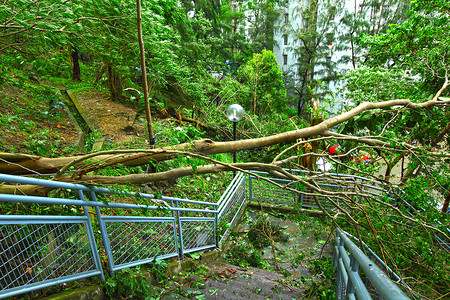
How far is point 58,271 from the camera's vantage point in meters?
2.34

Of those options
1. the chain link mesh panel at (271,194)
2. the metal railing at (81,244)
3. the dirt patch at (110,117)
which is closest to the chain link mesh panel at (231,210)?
the chain link mesh panel at (271,194)

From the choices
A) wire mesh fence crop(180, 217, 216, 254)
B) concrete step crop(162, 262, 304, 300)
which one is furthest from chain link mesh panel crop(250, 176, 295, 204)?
concrete step crop(162, 262, 304, 300)

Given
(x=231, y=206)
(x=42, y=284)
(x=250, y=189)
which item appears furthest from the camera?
(x=250, y=189)

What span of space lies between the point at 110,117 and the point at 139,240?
23.7ft

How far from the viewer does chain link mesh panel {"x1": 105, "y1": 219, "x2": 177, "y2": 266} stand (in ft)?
10.1

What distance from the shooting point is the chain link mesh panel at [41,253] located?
1.97 metres

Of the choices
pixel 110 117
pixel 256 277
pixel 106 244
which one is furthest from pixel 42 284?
pixel 110 117

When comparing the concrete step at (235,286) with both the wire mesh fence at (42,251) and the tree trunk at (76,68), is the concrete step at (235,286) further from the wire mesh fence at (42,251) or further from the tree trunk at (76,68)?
the tree trunk at (76,68)

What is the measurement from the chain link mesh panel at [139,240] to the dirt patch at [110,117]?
14.4 ft

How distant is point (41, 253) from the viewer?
2.23 meters

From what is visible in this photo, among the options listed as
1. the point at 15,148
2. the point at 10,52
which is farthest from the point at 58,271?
the point at 10,52

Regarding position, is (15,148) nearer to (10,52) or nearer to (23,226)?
(10,52)

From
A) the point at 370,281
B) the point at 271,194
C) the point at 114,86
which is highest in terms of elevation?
the point at 114,86

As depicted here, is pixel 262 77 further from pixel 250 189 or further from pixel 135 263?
pixel 135 263
